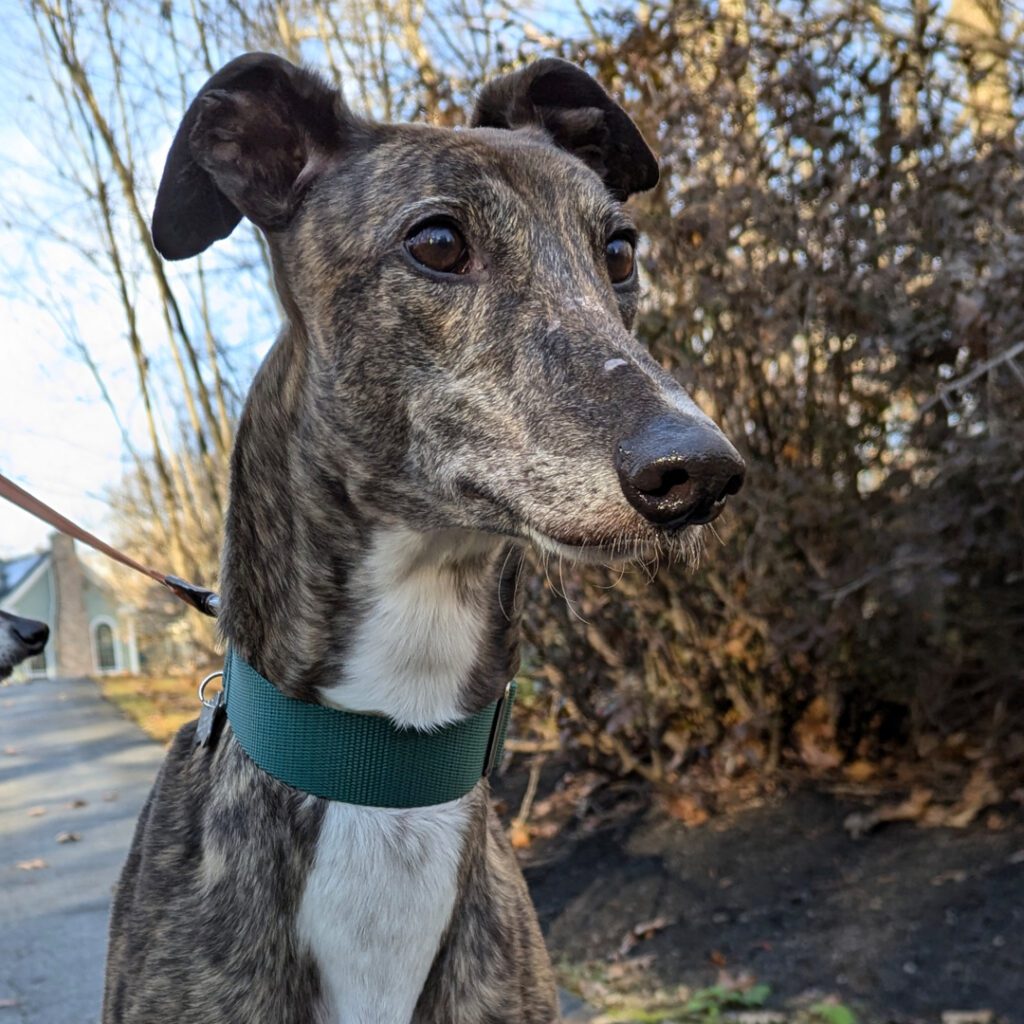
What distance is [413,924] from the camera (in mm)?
2021

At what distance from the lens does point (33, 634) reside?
10.7ft

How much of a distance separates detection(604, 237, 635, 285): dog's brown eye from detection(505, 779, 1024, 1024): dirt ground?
274cm

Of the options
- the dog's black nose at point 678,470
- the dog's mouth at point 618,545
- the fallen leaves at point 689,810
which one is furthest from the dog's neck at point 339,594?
the fallen leaves at point 689,810

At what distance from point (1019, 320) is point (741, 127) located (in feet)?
4.66

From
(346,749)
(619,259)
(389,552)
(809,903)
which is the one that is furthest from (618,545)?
(809,903)

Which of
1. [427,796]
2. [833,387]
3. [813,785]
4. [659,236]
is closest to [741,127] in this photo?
[659,236]

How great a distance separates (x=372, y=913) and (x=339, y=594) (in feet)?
1.75

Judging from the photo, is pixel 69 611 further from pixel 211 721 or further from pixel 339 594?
pixel 339 594

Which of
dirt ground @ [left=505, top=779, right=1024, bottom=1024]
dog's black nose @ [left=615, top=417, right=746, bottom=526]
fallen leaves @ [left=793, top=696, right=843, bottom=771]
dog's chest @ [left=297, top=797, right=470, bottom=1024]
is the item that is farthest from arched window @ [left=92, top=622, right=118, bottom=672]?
dog's black nose @ [left=615, top=417, right=746, bottom=526]

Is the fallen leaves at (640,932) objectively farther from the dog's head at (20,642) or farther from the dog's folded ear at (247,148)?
Answer: the dog's folded ear at (247,148)

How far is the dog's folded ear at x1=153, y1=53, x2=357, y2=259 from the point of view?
2.26 meters

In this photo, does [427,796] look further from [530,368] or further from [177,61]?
[177,61]

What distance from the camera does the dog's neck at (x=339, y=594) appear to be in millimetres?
2057

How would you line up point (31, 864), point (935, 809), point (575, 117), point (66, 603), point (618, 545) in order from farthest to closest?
1. point (66, 603)
2. point (31, 864)
3. point (935, 809)
4. point (575, 117)
5. point (618, 545)
